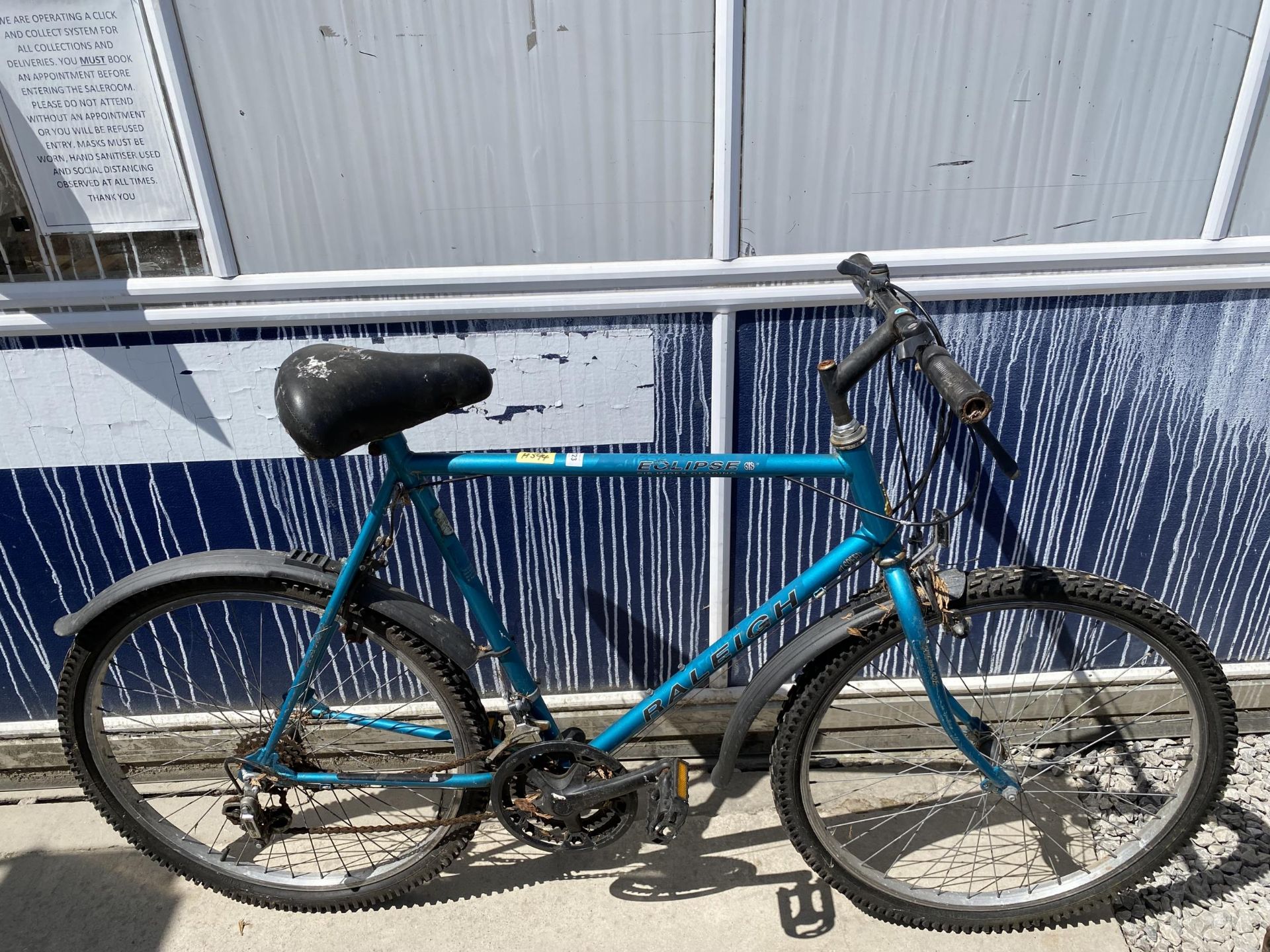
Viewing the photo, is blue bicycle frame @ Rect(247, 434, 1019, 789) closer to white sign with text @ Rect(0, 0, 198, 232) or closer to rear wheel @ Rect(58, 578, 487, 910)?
rear wheel @ Rect(58, 578, 487, 910)

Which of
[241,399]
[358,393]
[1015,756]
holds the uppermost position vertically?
[358,393]

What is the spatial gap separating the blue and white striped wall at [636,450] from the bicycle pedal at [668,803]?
Answer: 1.92ft

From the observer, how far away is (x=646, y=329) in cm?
227

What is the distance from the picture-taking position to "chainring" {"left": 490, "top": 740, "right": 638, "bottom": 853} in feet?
6.93

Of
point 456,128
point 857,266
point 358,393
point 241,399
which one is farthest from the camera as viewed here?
point 241,399

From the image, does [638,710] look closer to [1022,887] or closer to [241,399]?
[1022,887]

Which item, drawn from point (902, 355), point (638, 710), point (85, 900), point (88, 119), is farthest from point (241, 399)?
point (902, 355)

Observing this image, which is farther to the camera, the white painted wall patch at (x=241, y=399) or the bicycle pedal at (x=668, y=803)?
the white painted wall patch at (x=241, y=399)

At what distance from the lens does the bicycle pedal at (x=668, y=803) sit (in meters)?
2.14

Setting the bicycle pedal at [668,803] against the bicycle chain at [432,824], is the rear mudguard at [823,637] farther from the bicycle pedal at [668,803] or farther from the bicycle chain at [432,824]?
the bicycle chain at [432,824]

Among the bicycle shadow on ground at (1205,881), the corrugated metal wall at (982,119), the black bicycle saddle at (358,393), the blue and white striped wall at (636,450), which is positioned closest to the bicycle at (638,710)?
the black bicycle saddle at (358,393)

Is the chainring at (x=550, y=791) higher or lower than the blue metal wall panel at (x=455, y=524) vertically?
lower

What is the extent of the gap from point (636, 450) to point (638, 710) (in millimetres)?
695

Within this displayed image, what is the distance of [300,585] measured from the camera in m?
2.04
